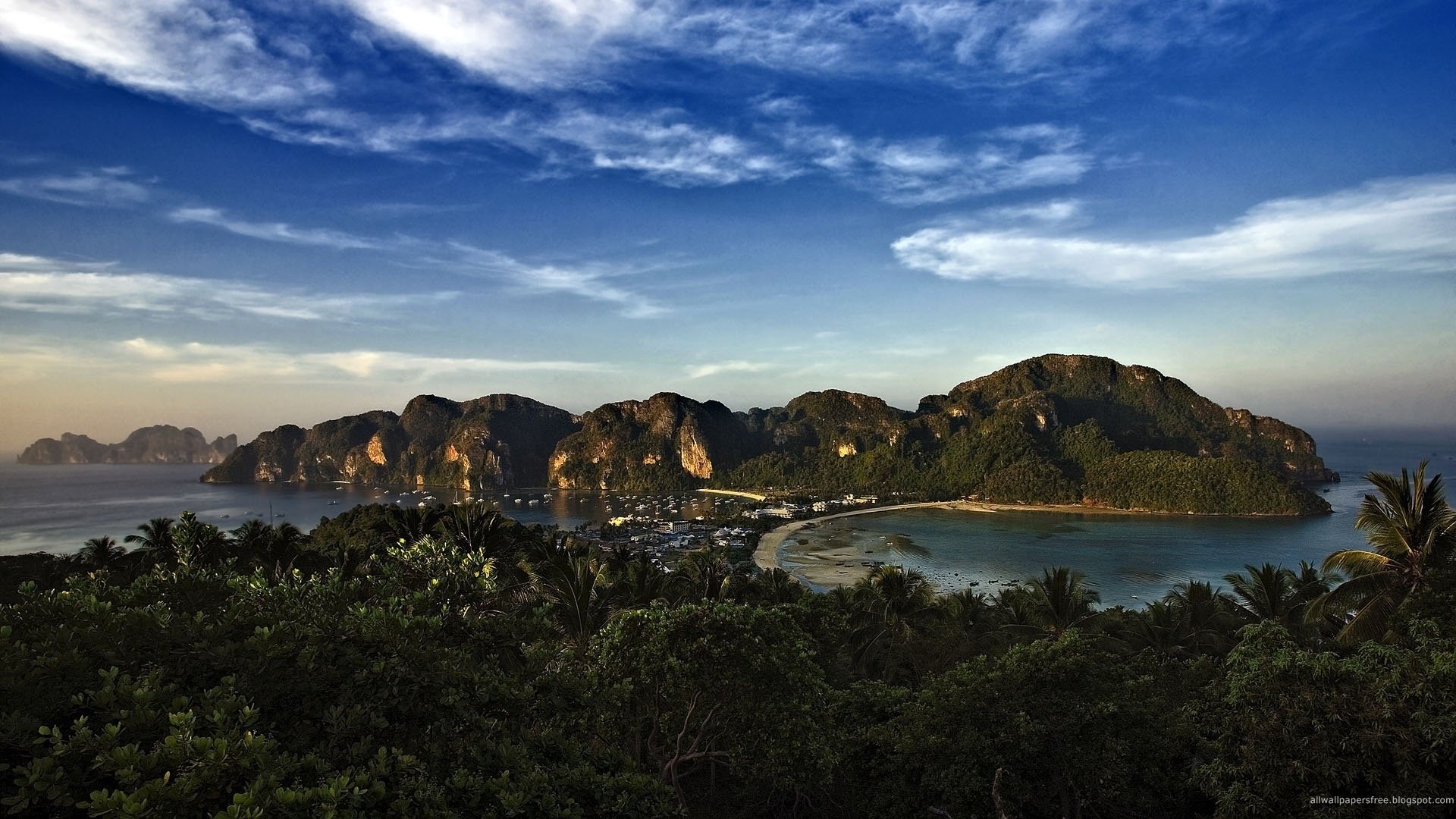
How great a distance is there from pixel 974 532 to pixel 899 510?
28681mm

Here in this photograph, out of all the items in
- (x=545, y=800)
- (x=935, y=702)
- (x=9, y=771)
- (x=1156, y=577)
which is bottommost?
(x=1156, y=577)

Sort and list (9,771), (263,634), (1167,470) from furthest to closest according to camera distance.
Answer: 1. (1167,470)
2. (263,634)
3. (9,771)

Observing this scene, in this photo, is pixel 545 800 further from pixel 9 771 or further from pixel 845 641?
pixel 845 641

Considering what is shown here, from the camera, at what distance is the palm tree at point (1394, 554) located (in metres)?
16.7

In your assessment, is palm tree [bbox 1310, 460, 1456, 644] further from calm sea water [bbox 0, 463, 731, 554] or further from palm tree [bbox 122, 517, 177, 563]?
calm sea water [bbox 0, 463, 731, 554]

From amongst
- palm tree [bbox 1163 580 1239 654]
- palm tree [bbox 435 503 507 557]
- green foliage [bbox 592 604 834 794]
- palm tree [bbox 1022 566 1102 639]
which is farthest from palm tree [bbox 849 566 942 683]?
palm tree [bbox 435 503 507 557]

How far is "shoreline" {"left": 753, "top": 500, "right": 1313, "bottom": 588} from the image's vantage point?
69000mm

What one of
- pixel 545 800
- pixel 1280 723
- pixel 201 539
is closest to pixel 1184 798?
pixel 1280 723

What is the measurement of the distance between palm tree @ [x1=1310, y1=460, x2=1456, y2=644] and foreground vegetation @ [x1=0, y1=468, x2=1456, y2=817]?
7 centimetres

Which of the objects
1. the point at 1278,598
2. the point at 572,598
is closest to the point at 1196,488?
the point at 1278,598

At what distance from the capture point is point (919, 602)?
101 ft

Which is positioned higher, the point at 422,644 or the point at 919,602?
the point at 422,644

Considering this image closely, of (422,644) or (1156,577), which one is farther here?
(1156,577)

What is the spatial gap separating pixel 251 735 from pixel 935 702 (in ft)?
36.1
